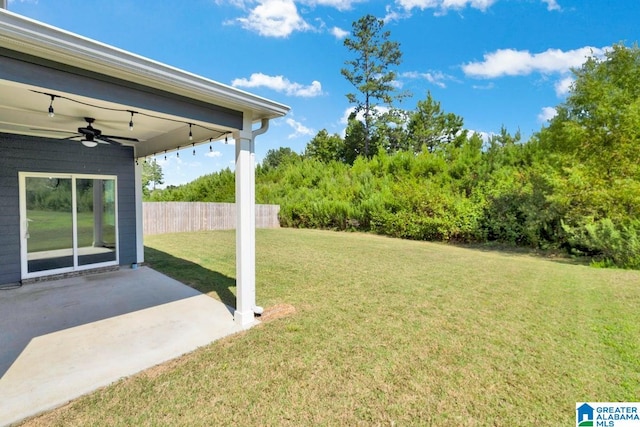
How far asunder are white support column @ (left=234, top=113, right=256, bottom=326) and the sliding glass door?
4.21 m

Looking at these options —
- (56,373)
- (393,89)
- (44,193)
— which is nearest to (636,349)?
(56,373)

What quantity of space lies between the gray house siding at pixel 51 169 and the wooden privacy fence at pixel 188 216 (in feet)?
19.4

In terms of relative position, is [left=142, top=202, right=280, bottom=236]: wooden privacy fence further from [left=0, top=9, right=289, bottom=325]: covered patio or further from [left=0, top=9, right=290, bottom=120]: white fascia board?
[left=0, top=9, right=290, bottom=120]: white fascia board

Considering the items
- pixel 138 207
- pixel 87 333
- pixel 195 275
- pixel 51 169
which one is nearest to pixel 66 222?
pixel 51 169

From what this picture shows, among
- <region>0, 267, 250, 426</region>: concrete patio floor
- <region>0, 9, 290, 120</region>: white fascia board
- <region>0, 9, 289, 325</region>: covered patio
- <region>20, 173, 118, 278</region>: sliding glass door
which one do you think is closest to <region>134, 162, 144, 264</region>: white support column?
<region>0, 9, 289, 325</region>: covered patio

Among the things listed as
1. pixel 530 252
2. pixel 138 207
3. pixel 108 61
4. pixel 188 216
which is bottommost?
pixel 530 252

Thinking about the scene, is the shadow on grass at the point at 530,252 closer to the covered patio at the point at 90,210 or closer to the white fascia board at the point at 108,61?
the covered patio at the point at 90,210

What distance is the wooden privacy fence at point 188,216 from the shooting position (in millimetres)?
12375

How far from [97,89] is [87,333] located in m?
2.62

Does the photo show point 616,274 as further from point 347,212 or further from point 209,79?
point 347,212

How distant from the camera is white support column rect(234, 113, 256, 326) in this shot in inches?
135

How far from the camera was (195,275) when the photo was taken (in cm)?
577

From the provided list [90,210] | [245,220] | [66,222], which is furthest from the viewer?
[90,210]

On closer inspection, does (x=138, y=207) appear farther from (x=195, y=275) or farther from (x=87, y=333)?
(x=87, y=333)
